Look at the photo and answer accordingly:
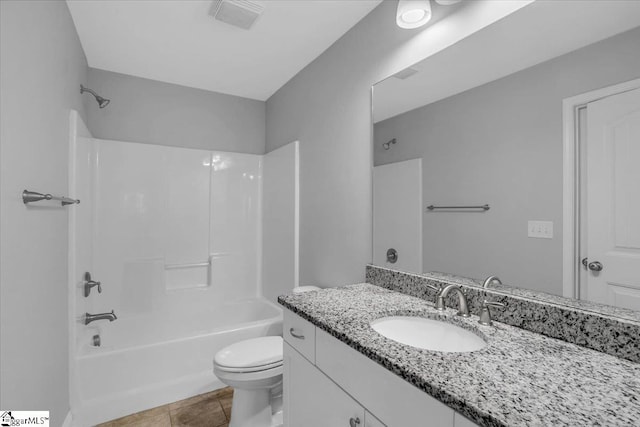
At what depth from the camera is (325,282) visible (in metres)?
2.17

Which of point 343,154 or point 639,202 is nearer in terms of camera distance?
point 639,202

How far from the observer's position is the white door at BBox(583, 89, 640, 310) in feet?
2.77

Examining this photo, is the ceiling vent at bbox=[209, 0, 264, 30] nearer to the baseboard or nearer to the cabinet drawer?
the cabinet drawer

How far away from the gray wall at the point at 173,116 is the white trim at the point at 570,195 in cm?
274

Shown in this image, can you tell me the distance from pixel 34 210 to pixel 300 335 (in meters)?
1.21

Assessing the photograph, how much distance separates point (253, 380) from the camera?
1704 millimetres

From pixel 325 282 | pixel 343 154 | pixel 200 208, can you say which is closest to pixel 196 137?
pixel 200 208

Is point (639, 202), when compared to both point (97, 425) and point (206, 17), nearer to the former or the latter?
point (206, 17)

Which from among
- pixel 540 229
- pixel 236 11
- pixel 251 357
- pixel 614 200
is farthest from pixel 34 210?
pixel 614 200

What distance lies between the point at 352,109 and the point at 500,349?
5.00 ft

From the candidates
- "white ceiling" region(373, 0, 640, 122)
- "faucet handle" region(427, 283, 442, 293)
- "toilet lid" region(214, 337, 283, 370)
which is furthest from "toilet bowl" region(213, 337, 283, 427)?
"white ceiling" region(373, 0, 640, 122)

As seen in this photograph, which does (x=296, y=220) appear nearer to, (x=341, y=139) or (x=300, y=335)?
(x=341, y=139)

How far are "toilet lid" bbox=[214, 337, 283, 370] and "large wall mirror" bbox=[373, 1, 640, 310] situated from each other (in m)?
0.96

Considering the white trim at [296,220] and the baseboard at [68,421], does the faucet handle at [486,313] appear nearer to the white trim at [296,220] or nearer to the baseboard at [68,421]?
the white trim at [296,220]
